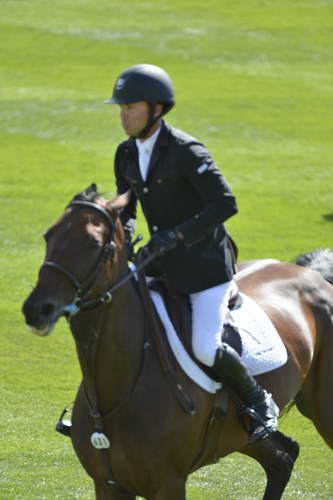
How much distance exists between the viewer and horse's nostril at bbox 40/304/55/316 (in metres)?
5.50

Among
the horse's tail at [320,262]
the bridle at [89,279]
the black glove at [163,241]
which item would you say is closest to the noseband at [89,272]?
the bridle at [89,279]

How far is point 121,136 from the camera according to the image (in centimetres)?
2498

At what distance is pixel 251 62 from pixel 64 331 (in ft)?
67.0

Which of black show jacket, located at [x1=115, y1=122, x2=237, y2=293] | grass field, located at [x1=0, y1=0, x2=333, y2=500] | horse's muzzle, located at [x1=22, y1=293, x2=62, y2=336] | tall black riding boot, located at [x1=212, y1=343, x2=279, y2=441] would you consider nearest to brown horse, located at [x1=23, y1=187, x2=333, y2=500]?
horse's muzzle, located at [x1=22, y1=293, x2=62, y2=336]

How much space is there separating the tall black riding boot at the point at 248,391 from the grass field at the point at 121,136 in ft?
6.97

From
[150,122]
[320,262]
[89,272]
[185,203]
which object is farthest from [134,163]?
[320,262]

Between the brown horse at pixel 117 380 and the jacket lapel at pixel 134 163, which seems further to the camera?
the jacket lapel at pixel 134 163

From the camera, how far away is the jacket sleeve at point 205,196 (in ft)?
20.6

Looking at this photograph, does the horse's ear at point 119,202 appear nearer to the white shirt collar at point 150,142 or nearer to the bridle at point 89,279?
the bridle at point 89,279

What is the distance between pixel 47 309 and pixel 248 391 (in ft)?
5.85

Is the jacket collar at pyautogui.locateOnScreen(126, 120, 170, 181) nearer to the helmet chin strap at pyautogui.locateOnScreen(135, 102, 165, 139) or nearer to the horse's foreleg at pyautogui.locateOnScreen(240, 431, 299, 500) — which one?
the helmet chin strap at pyautogui.locateOnScreen(135, 102, 165, 139)

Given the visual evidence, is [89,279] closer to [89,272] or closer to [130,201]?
[89,272]

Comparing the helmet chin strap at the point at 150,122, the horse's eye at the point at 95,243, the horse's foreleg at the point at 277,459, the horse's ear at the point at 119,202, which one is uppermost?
the helmet chin strap at the point at 150,122

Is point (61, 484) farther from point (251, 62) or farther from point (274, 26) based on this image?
point (274, 26)
